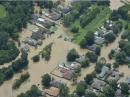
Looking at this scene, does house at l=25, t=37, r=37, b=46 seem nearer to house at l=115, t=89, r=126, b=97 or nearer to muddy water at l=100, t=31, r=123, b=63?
muddy water at l=100, t=31, r=123, b=63

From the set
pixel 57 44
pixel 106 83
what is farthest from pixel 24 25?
pixel 106 83

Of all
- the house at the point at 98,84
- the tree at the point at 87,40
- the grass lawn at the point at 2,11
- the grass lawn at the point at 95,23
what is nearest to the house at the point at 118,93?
the house at the point at 98,84

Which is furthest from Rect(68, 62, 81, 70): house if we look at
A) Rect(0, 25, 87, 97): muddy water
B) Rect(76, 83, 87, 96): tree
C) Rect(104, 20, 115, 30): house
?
Rect(104, 20, 115, 30): house

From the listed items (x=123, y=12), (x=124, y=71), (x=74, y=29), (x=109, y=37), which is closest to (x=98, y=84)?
(x=124, y=71)

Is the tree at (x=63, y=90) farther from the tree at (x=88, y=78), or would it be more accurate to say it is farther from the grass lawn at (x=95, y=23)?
the grass lawn at (x=95, y=23)

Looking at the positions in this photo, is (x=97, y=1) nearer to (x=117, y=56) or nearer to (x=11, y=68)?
(x=117, y=56)

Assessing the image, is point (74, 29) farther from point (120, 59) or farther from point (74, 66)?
point (120, 59)

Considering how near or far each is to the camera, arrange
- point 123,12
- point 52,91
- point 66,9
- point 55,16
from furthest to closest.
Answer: point 66,9 → point 123,12 → point 55,16 → point 52,91
